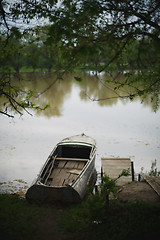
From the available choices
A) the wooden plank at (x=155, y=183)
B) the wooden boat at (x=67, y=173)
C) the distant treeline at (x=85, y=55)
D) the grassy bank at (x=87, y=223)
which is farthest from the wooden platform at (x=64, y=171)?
the distant treeline at (x=85, y=55)

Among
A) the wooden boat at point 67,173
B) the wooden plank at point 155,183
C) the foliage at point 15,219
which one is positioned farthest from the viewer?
the wooden boat at point 67,173

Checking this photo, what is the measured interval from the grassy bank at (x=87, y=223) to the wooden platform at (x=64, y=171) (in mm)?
1527

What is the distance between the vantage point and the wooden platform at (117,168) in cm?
840

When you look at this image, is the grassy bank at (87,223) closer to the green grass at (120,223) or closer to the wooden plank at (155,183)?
the green grass at (120,223)

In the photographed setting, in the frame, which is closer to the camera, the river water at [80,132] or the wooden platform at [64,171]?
the wooden platform at [64,171]

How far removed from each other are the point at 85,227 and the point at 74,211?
1.23m

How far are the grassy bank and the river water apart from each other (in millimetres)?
3062

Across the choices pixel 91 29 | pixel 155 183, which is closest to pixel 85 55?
pixel 91 29

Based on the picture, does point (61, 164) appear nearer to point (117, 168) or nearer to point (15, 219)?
point (117, 168)

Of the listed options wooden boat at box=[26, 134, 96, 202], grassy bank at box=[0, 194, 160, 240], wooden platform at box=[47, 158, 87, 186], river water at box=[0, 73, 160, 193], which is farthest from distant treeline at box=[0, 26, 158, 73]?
wooden platform at box=[47, 158, 87, 186]

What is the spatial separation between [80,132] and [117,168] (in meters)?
6.60

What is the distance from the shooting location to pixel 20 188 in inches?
A: 336

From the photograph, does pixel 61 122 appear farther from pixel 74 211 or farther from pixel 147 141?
pixel 74 211

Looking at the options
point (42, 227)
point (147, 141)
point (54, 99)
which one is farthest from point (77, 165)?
point (54, 99)
